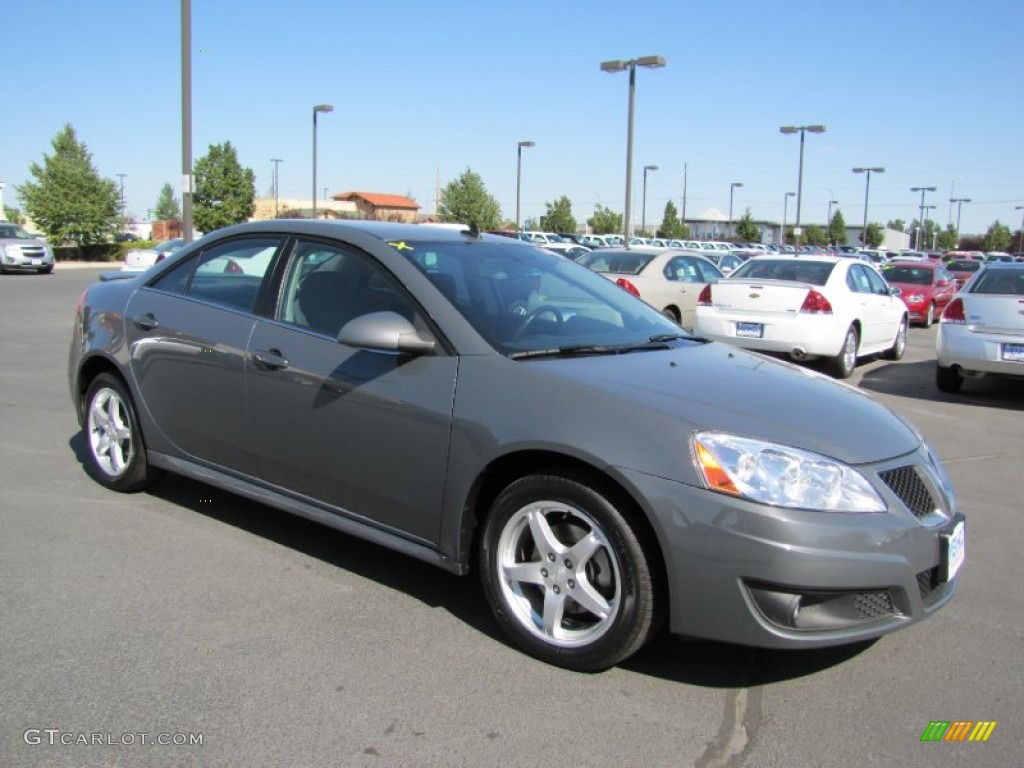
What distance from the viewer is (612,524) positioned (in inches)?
120

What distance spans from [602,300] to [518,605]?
168 centimetres

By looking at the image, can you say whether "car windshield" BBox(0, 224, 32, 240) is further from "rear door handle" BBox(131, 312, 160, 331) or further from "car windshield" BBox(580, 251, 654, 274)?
"rear door handle" BBox(131, 312, 160, 331)

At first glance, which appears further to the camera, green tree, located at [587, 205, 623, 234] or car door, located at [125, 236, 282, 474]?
green tree, located at [587, 205, 623, 234]

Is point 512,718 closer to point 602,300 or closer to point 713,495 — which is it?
point 713,495

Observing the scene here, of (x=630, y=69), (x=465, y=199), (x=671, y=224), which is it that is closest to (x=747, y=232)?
(x=671, y=224)

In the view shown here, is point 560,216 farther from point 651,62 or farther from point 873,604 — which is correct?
point 873,604

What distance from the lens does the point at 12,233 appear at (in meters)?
31.9

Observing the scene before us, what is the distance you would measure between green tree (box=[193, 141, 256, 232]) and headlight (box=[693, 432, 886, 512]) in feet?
174

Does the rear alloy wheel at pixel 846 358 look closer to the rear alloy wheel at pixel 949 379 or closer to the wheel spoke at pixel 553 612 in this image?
the rear alloy wheel at pixel 949 379

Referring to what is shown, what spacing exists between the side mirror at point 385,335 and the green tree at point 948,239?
366 feet

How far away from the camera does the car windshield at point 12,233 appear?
103ft

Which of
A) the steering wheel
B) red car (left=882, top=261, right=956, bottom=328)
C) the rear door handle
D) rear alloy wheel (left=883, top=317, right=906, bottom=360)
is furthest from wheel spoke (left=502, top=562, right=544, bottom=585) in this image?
red car (left=882, top=261, right=956, bottom=328)

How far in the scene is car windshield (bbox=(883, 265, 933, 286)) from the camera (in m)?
19.8

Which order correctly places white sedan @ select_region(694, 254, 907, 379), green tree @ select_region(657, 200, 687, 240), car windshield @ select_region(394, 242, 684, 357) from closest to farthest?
car windshield @ select_region(394, 242, 684, 357)
white sedan @ select_region(694, 254, 907, 379)
green tree @ select_region(657, 200, 687, 240)
